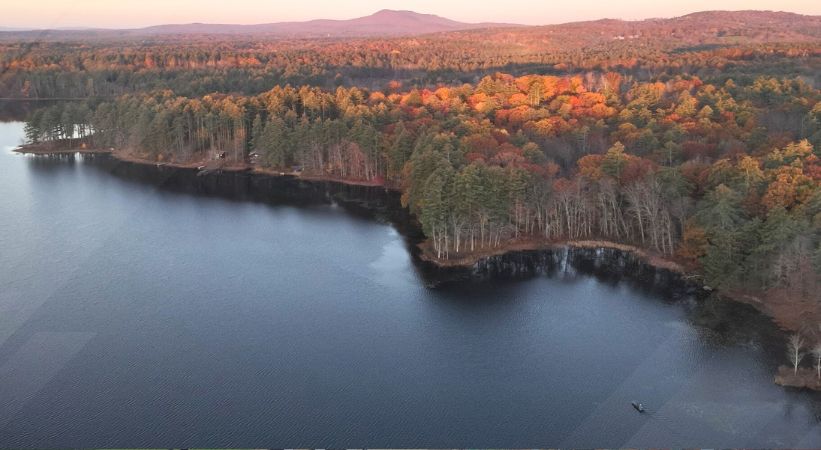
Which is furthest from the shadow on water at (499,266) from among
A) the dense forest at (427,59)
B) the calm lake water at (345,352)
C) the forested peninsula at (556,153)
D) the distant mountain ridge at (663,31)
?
the distant mountain ridge at (663,31)

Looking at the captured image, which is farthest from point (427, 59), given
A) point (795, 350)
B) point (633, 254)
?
point (795, 350)

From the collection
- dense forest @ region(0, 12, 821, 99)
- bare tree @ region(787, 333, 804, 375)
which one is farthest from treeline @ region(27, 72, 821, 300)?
dense forest @ region(0, 12, 821, 99)

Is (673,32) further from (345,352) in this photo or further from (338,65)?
(345,352)

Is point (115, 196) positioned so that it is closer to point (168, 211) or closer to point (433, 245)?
point (168, 211)

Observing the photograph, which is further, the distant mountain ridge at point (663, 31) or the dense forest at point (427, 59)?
the distant mountain ridge at point (663, 31)

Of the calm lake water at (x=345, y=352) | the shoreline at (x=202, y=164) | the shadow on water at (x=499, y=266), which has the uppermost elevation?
the shoreline at (x=202, y=164)

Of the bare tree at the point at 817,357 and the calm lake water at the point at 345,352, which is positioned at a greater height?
the bare tree at the point at 817,357

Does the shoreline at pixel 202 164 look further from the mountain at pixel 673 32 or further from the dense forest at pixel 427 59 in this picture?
the mountain at pixel 673 32

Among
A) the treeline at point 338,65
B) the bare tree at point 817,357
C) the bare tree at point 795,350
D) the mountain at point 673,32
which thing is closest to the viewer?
the bare tree at point 817,357
